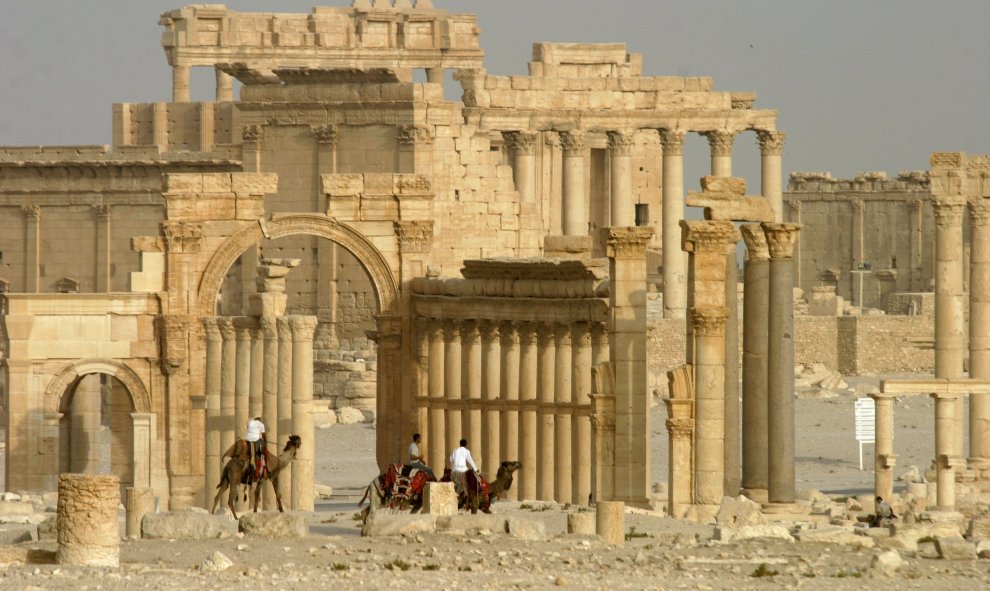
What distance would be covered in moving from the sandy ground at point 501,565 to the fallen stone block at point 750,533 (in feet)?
0.82

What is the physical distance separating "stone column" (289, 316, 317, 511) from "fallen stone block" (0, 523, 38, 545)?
228 inches

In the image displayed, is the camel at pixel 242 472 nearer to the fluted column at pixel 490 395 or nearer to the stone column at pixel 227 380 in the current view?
the stone column at pixel 227 380

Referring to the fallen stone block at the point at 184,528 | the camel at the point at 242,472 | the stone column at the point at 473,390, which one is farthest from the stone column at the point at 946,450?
the fallen stone block at the point at 184,528

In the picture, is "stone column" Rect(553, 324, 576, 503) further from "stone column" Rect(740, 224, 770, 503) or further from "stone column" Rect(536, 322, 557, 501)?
"stone column" Rect(740, 224, 770, 503)

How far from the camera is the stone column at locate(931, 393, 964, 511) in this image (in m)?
43.7

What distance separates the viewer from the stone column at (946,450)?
43.7 metres

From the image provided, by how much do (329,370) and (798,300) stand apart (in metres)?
22.7

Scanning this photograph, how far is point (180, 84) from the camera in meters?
82.2

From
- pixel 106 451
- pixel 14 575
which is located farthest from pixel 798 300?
pixel 14 575

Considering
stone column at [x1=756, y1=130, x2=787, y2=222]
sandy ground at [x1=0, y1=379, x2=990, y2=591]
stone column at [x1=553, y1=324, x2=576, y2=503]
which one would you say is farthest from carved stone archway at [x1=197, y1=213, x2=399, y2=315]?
stone column at [x1=756, y1=130, x2=787, y2=222]

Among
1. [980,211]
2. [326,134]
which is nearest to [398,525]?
[980,211]

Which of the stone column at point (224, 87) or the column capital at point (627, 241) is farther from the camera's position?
the stone column at point (224, 87)

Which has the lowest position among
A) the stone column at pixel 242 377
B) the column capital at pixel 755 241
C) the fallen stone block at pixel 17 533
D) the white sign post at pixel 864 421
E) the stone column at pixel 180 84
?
the fallen stone block at pixel 17 533

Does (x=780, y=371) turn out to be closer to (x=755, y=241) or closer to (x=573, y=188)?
(x=755, y=241)
